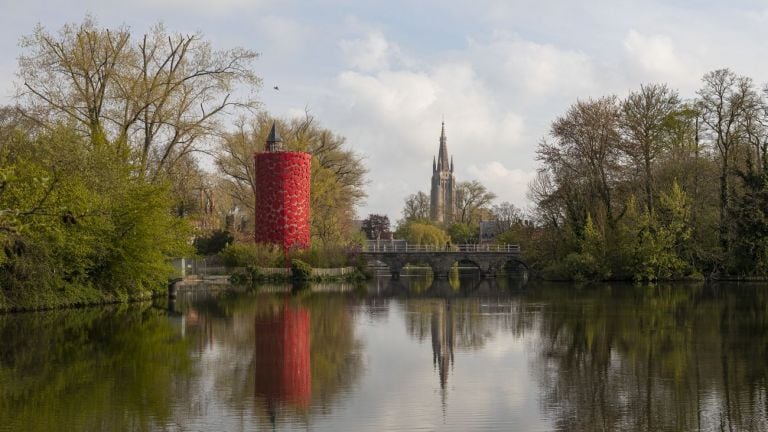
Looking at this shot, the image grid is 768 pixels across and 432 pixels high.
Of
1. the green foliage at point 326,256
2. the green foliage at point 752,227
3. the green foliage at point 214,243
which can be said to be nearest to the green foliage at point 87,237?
the green foliage at point 326,256

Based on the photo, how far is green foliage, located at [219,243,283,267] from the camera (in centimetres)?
5225

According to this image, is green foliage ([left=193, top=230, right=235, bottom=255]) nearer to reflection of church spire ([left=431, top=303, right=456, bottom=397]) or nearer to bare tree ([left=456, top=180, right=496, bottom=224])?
reflection of church spire ([left=431, top=303, right=456, bottom=397])

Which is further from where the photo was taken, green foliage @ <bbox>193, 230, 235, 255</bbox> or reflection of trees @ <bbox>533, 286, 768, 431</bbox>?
green foliage @ <bbox>193, 230, 235, 255</bbox>

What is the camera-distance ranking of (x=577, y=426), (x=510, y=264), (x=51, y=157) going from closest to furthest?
(x=577, y=426) → (x=51, y=157) → (x=510, y=264)

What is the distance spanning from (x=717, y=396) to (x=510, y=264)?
6396 cm

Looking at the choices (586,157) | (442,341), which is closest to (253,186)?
(586,157)

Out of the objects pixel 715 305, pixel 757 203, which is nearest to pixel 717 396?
pixel 715 305

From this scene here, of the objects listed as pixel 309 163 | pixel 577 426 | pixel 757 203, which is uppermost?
pixel 309 163

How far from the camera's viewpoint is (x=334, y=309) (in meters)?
31.2

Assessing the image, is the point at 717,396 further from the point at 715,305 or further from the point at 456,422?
the point at 715,305

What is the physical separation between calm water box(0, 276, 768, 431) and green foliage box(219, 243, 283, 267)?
2242 cm

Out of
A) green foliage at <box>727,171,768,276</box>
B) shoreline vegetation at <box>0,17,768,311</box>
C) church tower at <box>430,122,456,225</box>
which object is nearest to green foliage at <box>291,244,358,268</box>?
shoreline vegetation at <box>0,17,768,311</box>

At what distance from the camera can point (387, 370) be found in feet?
53.5

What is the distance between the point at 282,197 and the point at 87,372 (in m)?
37.9
